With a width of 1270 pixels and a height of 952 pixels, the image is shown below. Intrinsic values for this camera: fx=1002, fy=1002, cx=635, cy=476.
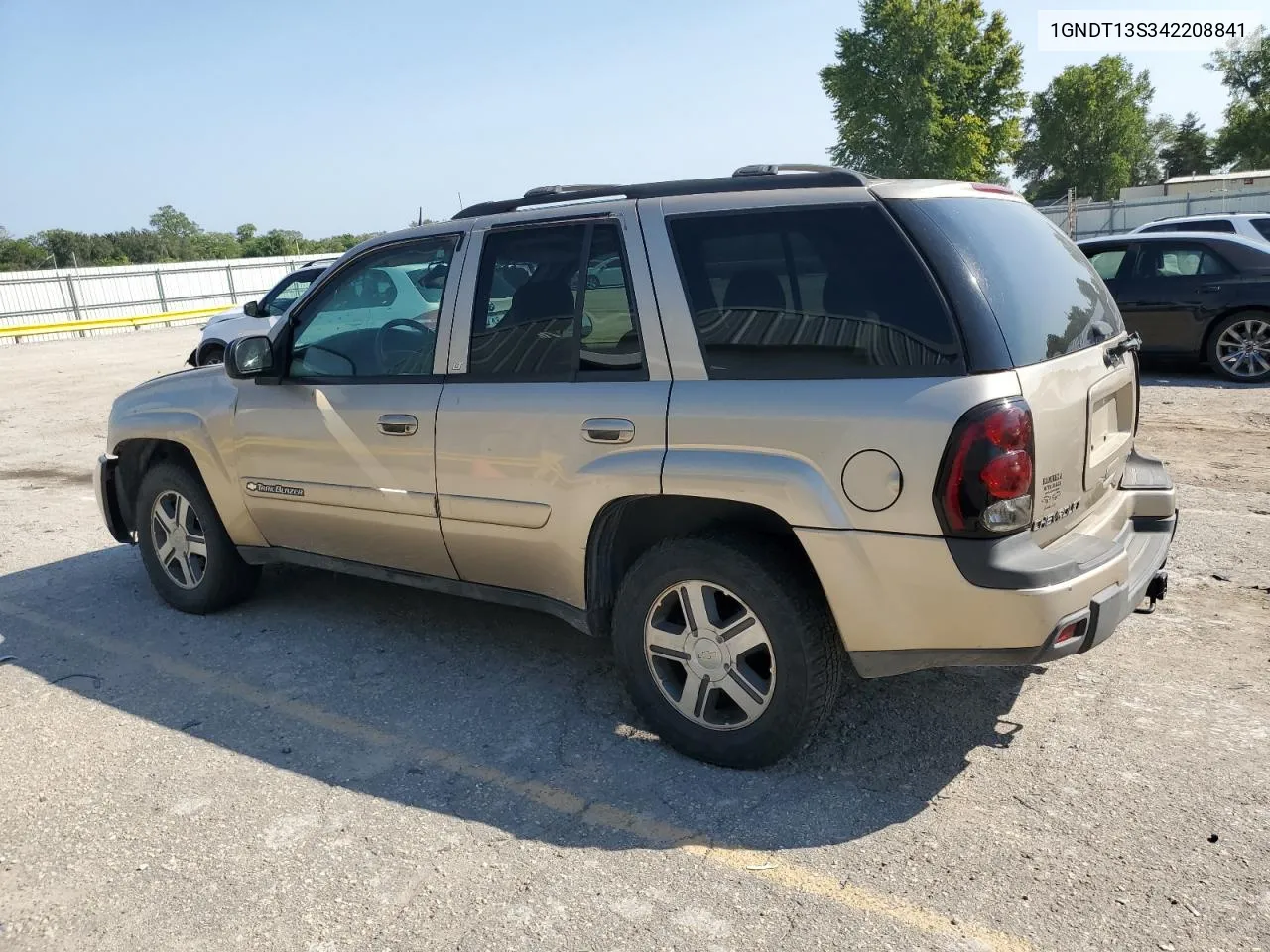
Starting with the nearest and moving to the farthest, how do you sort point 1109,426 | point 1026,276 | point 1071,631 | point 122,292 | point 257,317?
1. point 1071,631
2. point 1026,276
3. point 1109,426
4. point 257,317
5. point 122,292

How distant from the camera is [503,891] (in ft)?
9.37

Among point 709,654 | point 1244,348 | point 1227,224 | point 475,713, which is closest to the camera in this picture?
point 709,654

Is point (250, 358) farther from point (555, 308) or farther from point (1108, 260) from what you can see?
point (1108, 260)

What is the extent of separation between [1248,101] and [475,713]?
84.4m

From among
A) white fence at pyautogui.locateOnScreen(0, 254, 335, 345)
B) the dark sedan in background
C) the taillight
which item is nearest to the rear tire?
the taillight

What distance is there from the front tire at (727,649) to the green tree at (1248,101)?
78465 mm

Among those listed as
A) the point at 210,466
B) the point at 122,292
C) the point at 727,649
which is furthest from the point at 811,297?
the point at 122,292

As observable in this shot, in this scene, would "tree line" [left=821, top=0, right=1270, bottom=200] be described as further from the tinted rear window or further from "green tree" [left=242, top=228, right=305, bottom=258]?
the tinted rear window

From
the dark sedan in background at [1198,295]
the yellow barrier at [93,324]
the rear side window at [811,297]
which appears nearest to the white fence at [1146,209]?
the dark sedan in background at [1198,295]

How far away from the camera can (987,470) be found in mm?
2875

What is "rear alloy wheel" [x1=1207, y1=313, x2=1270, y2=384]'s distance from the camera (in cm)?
1038

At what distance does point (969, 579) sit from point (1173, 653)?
1.85 meters

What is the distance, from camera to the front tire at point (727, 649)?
3258 mm

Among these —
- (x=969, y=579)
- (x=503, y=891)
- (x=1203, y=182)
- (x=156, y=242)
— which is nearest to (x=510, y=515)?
(x=503, y=891)
